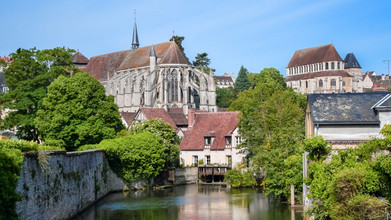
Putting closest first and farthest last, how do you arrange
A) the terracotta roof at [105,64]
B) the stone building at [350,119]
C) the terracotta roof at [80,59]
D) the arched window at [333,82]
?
the stone building at [350,119] < the terracotta roof at [105,64] < the terracotta roof at [80,59] < the arched window at [333,82]

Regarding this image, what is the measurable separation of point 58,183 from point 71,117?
21549 millimetres

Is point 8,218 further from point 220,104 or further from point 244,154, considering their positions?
point 220,104

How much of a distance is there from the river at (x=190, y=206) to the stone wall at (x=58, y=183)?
105 centimetres

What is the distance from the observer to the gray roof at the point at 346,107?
25.1 m

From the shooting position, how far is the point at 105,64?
130 m

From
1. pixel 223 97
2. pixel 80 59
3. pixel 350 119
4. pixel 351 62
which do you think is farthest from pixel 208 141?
pixel 351 62

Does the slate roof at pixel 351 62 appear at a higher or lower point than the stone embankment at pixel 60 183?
higher

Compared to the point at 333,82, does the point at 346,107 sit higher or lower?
lower

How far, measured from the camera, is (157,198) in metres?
43.2

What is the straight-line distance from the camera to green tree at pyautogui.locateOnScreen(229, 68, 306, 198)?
1486 inches

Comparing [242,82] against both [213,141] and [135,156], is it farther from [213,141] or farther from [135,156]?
[135,156]

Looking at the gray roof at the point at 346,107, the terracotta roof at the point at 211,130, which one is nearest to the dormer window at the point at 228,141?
the terracotta roof at the point at 211,130

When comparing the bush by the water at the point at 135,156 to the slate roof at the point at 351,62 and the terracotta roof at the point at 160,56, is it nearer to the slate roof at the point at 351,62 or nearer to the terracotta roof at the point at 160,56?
the terracotta roof at the point at 160,56

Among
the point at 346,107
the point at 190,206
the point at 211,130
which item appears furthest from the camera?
the point at 211,130
